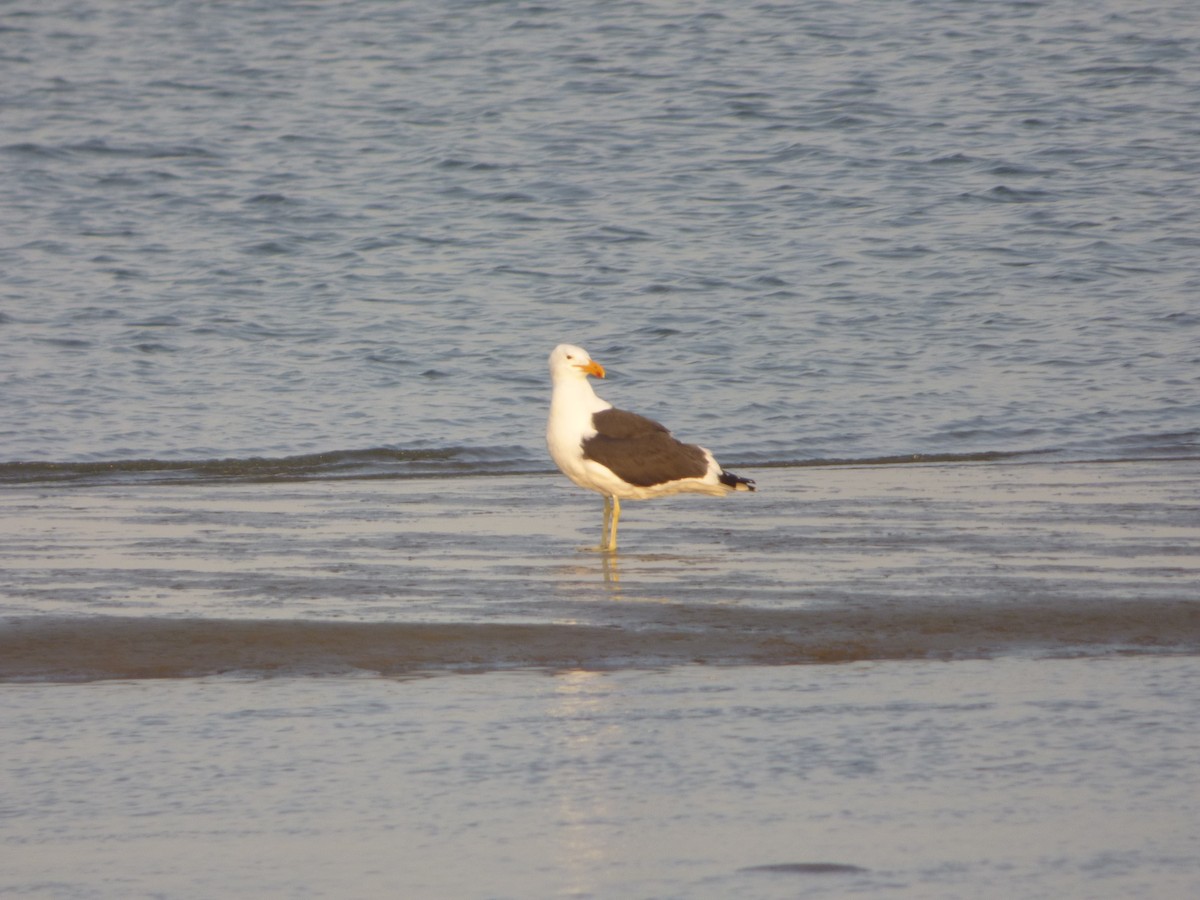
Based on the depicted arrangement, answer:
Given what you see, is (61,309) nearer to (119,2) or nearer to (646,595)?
(646,595)

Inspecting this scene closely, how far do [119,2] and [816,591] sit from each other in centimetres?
2713

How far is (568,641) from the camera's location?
6.87 meters

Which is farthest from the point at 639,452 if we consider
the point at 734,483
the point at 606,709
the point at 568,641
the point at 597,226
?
the point at 597,226

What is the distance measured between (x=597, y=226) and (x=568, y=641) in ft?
53.2

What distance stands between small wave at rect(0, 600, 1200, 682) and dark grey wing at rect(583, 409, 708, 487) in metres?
2.40

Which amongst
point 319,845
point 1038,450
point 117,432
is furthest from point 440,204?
point 319,845

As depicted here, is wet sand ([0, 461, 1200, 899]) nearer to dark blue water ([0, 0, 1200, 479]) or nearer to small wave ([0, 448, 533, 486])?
small wave ([0, 448, 533, 486])

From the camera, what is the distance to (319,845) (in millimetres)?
4703

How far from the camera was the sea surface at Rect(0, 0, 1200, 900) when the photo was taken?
16.3ft

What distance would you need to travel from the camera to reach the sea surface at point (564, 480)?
495 cm

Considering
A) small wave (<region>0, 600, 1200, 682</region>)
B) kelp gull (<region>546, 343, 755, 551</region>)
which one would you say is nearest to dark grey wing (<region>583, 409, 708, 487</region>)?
kelp gull (<region>546, 343, 755, 551</region>)

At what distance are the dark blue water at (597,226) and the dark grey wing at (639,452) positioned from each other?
11.7ft

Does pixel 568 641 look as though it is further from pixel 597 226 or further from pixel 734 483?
pixel 597 226

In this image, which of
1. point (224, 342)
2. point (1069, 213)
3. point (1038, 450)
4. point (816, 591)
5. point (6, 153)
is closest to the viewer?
point (816, 591)
